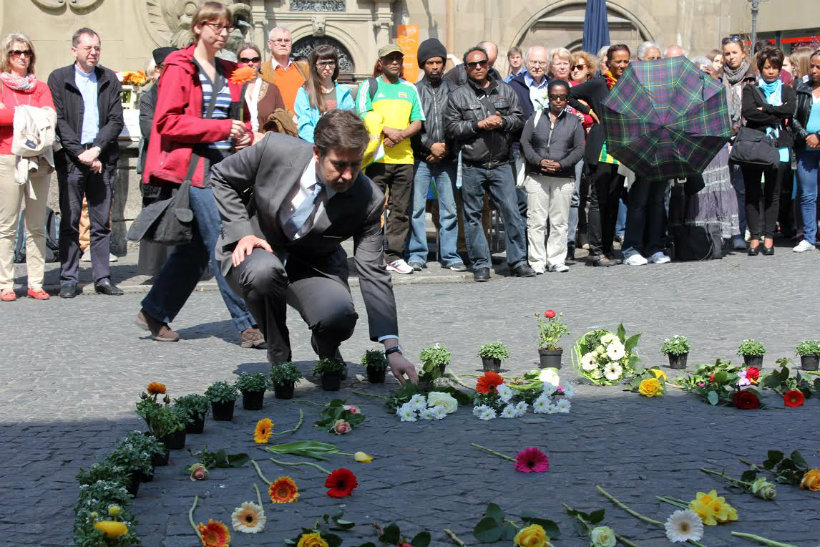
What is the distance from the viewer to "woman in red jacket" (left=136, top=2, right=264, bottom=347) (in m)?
8.54

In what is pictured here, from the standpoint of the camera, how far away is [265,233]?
7.10m

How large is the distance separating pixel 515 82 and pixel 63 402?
8112 mm

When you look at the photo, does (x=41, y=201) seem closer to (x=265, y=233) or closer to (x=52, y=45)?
(x=265, y=233)

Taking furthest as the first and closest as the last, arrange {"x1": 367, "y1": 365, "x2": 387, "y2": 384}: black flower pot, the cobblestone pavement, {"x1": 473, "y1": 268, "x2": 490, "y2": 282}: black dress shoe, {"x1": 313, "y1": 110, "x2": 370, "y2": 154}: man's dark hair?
{"x1": 473, "y1": 268, "x2": 490, "y2": 282}: black dress shoe
{"x1": 367, "y1": 365, "x2": 387, "y2": 384}: black flower pot
{"x1": 313, "y1": 110, "x2": 370, "y2": 154}: man's dark hair
the cobblestone pavement

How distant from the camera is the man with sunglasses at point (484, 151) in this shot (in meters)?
12.3

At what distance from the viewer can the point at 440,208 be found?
1286 centimetres

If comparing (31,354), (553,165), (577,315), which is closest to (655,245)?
(553,165)

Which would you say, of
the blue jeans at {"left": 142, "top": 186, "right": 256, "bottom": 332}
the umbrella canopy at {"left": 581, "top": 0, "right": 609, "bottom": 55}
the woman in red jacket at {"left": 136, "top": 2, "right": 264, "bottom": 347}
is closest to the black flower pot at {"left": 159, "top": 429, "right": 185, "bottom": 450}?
the woman in red jacket at {"left": 136, "top": 2, "right": 264, "bottom": 347}

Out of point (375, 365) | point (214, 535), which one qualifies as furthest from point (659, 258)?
point (214, 535)

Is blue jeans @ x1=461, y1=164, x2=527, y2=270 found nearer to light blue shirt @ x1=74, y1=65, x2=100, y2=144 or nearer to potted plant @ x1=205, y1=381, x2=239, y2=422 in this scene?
light blue shirt @ x1=74, y1=65, x2=100, y2=144

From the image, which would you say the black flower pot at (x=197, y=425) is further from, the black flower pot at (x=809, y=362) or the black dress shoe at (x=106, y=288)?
the black dress shoe at (x=106, y=288)

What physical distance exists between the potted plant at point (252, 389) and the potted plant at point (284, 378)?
150 mm

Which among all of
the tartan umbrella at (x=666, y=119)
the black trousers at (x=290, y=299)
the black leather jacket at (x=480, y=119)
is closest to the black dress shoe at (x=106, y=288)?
the black leather jacket at (x=480, y=119)

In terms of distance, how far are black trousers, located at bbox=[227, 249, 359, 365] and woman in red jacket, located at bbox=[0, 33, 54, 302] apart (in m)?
4.53
